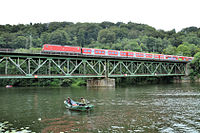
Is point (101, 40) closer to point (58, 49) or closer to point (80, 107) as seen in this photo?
point (58, 49)

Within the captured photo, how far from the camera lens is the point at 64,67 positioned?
91312mm

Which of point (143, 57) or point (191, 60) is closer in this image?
point (143, 57)

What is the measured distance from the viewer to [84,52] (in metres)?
65.8

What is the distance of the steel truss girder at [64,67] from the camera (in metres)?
56.5

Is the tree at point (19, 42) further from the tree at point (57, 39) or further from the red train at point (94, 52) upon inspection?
the red train at point (94, 52)

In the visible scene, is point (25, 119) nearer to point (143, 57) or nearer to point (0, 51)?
point (0, 51)

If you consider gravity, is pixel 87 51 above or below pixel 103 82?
above

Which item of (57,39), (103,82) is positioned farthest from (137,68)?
(57,39)

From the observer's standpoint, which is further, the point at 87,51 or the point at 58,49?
the point at 87,51

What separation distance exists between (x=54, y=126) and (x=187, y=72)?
93303 millimetres

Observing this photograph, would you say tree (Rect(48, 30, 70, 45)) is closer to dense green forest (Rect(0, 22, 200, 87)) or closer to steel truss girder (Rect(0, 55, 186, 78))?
dense green forest (Rect(0, 22, 200, 87))

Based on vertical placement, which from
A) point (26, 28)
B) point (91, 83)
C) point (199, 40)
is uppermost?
point (26, 28)

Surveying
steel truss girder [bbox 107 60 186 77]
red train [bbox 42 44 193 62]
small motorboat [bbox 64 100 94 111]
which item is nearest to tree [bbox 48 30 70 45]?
steel truss girder [bbox 107 60 186 77]

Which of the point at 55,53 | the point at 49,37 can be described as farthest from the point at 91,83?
the point at 49,37
